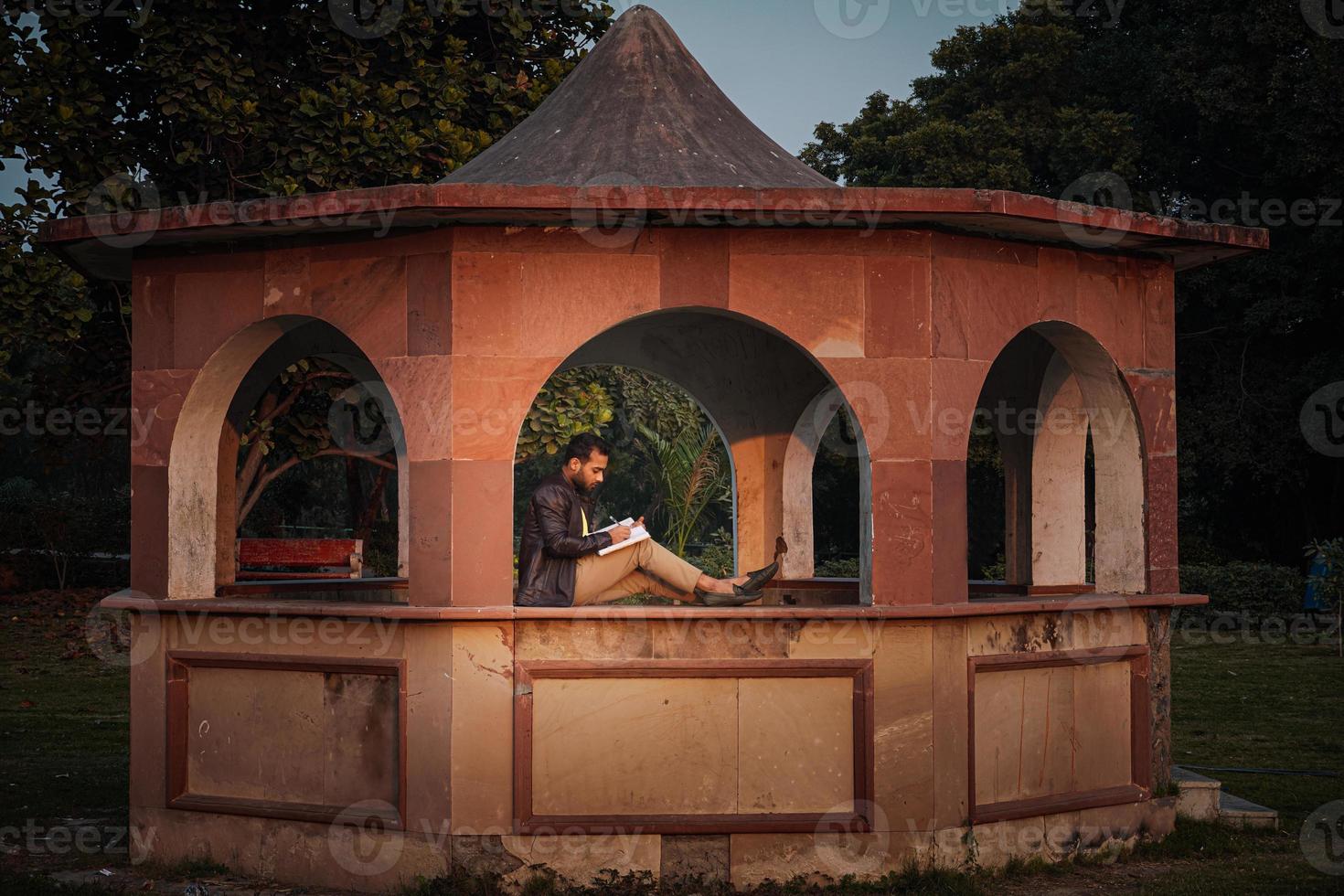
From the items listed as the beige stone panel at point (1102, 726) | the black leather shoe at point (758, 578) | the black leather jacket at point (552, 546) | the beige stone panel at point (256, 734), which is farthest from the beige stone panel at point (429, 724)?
the beige stone panel at point (1102, 726)

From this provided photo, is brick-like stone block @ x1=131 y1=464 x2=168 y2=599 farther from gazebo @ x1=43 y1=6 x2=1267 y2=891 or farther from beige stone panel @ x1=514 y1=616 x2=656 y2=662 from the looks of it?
beige stone panel @ x1=514 y1=616 x2=656 y2=662

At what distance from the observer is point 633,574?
9.48 meters

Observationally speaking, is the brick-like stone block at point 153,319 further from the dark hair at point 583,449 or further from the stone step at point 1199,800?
the stone step at point 1199,800

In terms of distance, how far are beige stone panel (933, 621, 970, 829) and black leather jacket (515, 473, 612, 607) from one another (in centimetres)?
204

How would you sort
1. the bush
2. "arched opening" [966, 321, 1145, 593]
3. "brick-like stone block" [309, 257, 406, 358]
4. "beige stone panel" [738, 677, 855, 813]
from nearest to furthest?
"beige stone panel" [738, 677, 855, 813], "brick-like stone block" [309, 257, 406, 358], "arched opening" [966, 321, 1145, 593], the bush

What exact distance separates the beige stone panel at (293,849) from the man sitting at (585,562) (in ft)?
5.22

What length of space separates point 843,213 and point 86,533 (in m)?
23.1

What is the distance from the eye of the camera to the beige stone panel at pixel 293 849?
7.99 m

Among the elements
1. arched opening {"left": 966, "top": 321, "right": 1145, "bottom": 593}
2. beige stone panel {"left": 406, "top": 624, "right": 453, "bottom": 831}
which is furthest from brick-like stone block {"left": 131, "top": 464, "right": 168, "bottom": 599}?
arched opening {"left": 966, "top": 321, "right": 1145, "bottom": 593}

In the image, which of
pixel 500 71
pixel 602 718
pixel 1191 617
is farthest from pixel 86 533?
pixel 602 718

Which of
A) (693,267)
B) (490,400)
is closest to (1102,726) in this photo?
(693,267)

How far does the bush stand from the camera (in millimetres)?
24094

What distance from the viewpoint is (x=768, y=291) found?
8203mm

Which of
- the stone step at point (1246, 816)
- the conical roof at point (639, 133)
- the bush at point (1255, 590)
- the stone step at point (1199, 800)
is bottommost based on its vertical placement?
the stone step at point (1246, 816)
